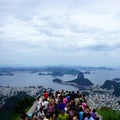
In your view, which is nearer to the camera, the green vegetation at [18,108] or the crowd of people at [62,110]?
the crowd of people at [62,110]

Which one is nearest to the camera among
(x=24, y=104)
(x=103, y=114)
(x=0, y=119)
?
(x=103, y=114)

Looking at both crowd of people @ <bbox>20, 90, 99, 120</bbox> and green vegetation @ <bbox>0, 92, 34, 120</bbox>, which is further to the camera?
green vegetation @ <bbox>0, 92, 34, 120</bbox>

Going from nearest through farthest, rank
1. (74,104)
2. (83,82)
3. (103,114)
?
(74,104) → (103,114) → (83,82)

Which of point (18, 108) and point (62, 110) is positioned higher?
point (62, 110)

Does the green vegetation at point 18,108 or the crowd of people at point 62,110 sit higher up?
the crowd of people at point 62,110

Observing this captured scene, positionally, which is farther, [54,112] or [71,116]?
[54,112]

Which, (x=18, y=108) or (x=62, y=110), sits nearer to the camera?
(x=62, y=110)

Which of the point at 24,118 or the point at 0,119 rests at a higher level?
the point at 24,118

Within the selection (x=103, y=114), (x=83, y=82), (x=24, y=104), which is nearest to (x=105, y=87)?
(x=83, y=82)

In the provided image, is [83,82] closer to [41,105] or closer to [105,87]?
[105,87]

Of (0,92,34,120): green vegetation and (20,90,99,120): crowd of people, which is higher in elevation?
(20,90,99,120): crowd of people
